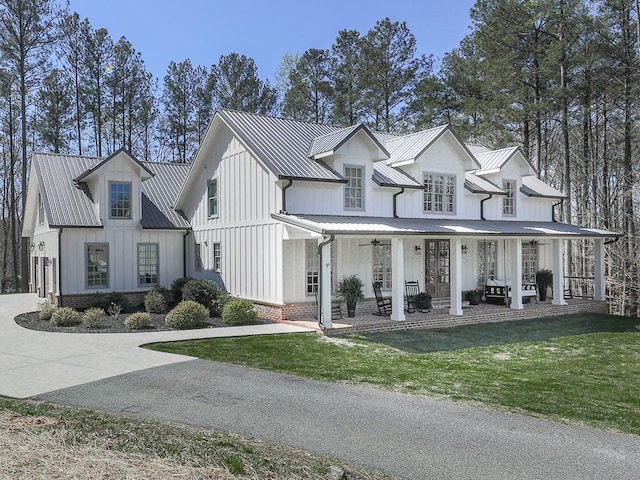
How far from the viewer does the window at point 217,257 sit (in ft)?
63.1

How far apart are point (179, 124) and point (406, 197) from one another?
22.5m

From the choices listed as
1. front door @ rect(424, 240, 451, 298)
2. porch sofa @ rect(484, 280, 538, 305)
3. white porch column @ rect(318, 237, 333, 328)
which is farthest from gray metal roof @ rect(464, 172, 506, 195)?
white porch column @ rect(318, 237, 333, 328)

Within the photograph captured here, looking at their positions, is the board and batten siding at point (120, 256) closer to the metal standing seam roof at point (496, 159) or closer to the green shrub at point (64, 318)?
the green shrub at point (64, 318)

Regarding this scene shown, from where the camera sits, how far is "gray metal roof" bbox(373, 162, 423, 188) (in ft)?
57.7

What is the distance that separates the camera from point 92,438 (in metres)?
5.74

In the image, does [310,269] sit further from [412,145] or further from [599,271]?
[599,271]

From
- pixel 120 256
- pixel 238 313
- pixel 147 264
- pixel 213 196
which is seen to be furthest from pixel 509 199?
pixel 120 256

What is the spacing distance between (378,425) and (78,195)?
17.3 meters

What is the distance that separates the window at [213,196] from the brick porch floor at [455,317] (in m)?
6.65

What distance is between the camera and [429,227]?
16.7m

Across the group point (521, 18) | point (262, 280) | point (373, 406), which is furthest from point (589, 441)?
point (521, 18)

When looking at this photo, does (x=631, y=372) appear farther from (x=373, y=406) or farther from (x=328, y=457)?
(x=328, y=457)

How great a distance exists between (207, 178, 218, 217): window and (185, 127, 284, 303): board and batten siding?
186 millimetres

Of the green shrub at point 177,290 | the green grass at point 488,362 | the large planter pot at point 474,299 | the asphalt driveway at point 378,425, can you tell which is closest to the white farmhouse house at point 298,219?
the large planter pot at point 474,299
